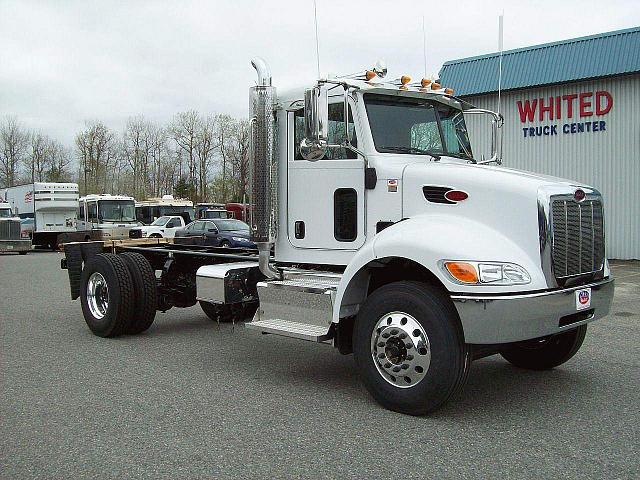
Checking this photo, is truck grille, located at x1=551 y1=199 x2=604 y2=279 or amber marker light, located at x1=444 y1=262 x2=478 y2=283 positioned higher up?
truck grille, located at x1=551 y1=199 x2=604 y2=279

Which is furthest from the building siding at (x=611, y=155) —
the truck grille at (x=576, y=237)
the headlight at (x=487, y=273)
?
the headlight at (x=487, y=273)

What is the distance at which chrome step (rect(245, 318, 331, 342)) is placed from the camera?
6.12m

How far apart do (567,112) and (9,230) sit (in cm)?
2346

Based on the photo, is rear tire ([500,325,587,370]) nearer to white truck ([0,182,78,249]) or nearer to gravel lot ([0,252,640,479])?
gravel lot ([0,252,640,479])

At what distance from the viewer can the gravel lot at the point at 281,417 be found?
14.9 feet

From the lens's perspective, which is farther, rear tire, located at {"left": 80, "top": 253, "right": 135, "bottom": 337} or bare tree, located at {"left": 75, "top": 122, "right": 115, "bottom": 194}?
bare tree, located at {"left": 75, "top": 122, "right": 115, "bottom": 194}

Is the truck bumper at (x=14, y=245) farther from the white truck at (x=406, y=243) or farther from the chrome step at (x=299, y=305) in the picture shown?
the chrome step at (x=299, y=305)

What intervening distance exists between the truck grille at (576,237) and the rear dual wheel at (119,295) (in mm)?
5403

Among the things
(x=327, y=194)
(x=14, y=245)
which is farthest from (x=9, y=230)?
(x=327, y=194)

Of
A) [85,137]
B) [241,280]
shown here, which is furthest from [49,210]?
[85,137]

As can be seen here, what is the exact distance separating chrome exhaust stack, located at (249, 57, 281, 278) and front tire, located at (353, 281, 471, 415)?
1.58 metres

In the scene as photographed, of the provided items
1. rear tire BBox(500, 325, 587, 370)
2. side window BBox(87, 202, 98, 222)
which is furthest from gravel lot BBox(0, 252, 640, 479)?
side window BBox(87, 202, 98, 222)

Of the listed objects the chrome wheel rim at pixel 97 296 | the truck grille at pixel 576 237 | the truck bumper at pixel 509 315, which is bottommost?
the chrome wheel rim at pixel 97 296

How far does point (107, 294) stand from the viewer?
9.11 metres
